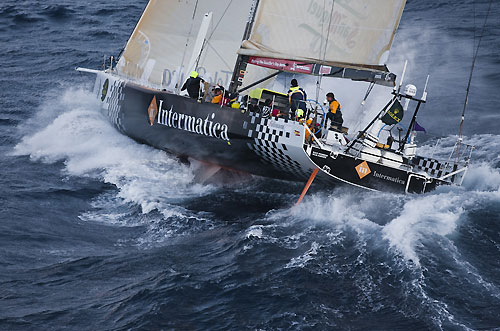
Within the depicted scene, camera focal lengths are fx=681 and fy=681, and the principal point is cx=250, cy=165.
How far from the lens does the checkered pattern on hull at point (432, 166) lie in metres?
12.4

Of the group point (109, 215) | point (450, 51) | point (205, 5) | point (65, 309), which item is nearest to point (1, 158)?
point (109, 215)

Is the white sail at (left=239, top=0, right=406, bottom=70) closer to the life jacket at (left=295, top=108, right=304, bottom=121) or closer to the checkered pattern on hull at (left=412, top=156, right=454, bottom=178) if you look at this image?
the life jacket at (left=295, top=108, right=304, bottom=121)

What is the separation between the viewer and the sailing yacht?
39.9ft

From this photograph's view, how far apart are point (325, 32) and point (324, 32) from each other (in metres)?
0.02

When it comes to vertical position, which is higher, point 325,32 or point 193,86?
point 325,32

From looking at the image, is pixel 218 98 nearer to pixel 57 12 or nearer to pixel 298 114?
pixel 298 114

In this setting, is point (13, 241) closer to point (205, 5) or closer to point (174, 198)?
point (174, 198)

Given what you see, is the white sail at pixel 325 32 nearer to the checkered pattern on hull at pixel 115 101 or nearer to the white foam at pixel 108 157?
the white foam at pixel 108 157

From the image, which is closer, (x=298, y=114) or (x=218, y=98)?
(x=298, y=114)

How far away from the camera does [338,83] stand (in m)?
17.1

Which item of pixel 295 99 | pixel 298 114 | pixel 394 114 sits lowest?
pixel 298 114

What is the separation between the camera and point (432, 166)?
12.7 metres

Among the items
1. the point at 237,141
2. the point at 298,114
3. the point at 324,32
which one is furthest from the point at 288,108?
the point at 324,32

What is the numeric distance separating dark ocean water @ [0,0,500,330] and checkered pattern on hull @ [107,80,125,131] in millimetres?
478
